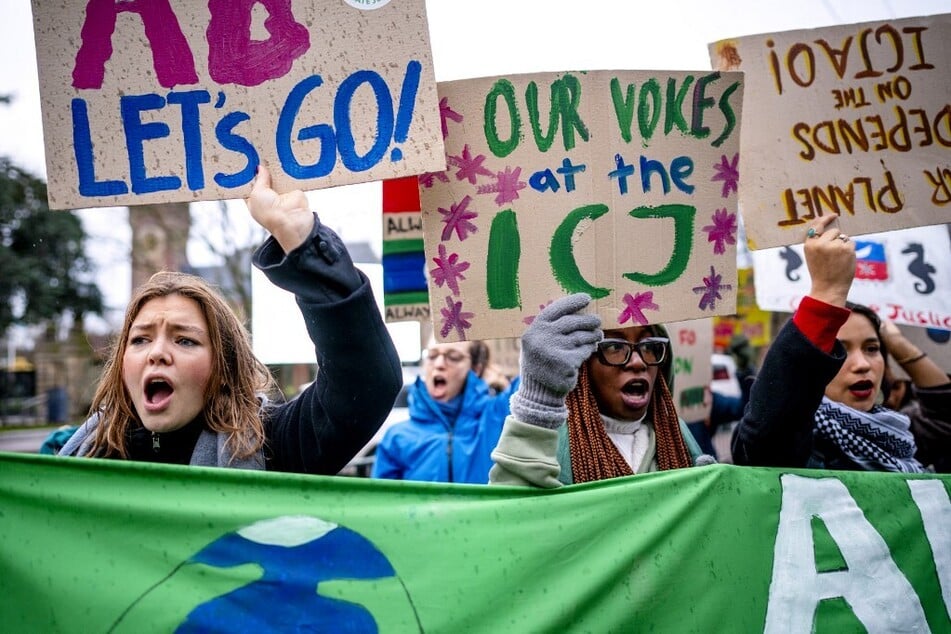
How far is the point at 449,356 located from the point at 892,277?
2.16 m

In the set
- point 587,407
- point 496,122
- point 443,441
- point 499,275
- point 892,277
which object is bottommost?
point 443,441

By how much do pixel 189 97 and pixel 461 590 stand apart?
1.33 metres

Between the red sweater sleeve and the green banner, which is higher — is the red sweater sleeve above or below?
above

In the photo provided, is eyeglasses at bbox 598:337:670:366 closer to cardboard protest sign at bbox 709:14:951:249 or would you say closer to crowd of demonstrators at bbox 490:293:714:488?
crowd of demonstrators at bbox 490:293:714:488

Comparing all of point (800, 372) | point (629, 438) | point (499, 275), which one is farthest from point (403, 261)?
point (800, 372)

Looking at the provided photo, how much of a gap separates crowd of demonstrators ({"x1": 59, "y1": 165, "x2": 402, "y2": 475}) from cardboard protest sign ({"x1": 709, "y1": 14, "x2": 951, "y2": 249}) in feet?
4.46

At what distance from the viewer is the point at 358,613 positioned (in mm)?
1729

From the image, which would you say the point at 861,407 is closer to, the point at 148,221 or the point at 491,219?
the point at 491,219

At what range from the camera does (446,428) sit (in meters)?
4.62

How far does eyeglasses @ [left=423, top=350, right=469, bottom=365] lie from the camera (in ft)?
15.5

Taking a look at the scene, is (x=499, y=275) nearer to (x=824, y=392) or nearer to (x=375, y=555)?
(x=375, y=555)

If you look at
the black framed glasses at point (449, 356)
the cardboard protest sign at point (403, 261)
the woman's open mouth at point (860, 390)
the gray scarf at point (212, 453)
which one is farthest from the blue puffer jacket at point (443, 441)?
the gray scarf at point (212, 453)

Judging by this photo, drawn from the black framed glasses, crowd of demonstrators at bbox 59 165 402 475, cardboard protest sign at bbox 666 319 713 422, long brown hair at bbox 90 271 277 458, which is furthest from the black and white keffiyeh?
the black framed glasses

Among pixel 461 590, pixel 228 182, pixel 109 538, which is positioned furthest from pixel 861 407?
pixel 109 538
